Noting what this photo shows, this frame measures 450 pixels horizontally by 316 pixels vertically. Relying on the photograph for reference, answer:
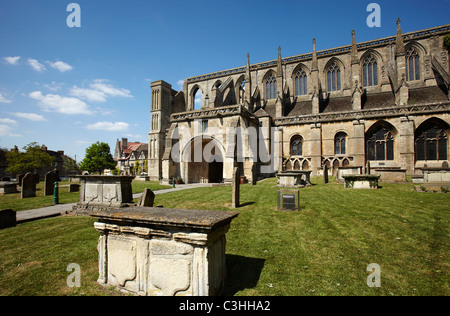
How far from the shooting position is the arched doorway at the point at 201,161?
2058 centimetres

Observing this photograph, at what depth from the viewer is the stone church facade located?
19.7 m

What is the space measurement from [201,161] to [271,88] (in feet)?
52.1

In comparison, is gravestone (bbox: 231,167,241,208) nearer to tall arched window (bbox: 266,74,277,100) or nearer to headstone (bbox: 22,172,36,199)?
headstone (bbox: 22,172,36,199)

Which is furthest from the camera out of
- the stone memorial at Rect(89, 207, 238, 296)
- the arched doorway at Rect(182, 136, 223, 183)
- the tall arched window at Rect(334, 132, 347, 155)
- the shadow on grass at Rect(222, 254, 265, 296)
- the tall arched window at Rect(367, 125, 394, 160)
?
the tall arched window at Rect(334, 132, 347, 155)

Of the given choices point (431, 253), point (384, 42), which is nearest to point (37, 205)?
point (431, 253)

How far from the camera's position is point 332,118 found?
2306cm

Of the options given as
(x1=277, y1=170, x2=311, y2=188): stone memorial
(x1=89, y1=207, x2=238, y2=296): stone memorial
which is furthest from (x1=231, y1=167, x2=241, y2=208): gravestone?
(x1=277, y1=170, x2=311, y2=188): stone memorial

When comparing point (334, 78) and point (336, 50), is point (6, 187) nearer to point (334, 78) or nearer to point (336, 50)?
point (334, 78)

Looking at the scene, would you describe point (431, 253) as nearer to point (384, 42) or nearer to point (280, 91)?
point (280, 91)

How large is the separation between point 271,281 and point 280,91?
84.9 ft

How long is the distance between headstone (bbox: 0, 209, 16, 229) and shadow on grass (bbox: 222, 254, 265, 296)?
7069 mm

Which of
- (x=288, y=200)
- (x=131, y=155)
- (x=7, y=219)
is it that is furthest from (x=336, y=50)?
(x=131, y=155)

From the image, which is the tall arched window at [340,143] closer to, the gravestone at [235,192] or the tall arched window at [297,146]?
the tall arched window at [297,146]

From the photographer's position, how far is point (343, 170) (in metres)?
16.0
